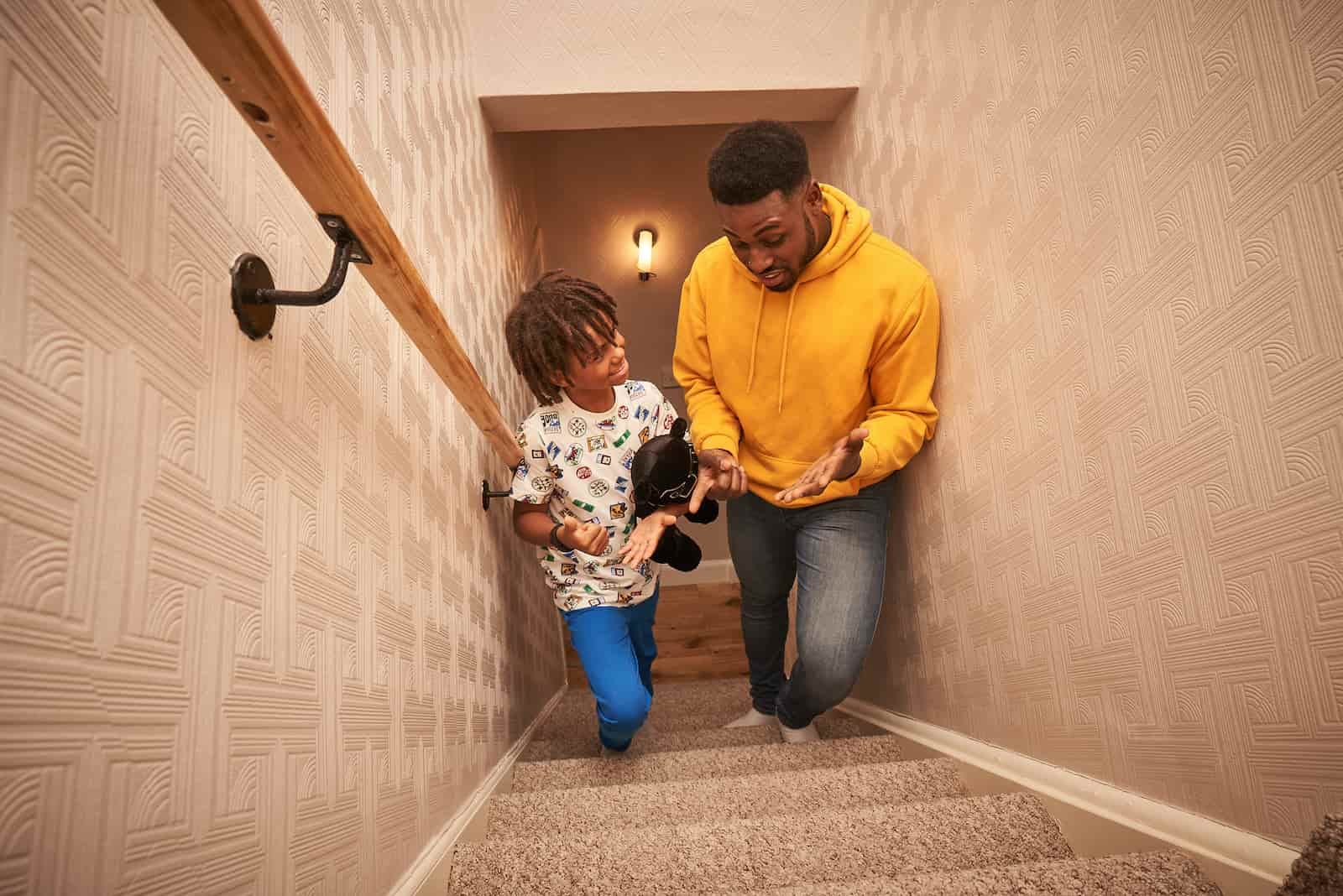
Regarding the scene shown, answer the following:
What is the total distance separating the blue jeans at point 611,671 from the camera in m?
1.69

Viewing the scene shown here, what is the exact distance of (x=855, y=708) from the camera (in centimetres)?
226

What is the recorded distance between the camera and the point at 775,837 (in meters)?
1.16

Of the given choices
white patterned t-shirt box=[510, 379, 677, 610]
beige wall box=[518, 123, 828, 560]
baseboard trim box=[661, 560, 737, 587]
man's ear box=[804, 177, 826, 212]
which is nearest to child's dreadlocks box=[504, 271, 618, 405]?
white patterned t-shirt box=[510, 379, 677, 610]

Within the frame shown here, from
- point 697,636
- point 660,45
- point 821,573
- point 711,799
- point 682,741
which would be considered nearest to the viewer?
point 711,799

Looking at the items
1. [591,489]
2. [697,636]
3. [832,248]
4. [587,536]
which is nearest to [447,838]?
[587,536]

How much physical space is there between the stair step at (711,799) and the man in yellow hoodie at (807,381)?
0.30 metres

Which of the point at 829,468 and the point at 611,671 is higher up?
the point at 829,468

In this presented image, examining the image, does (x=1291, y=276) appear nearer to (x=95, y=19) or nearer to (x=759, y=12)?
(x=95, y=19)

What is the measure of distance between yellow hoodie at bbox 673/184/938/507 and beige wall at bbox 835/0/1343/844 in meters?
0.10

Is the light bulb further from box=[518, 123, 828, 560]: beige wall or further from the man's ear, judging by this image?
the man's ear

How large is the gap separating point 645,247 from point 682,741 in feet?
9.07

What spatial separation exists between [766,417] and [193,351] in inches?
51.3

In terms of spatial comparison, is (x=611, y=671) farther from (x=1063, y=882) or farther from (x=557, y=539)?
(x=1063, y=882)

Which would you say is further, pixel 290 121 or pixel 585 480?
pixel 585 480
